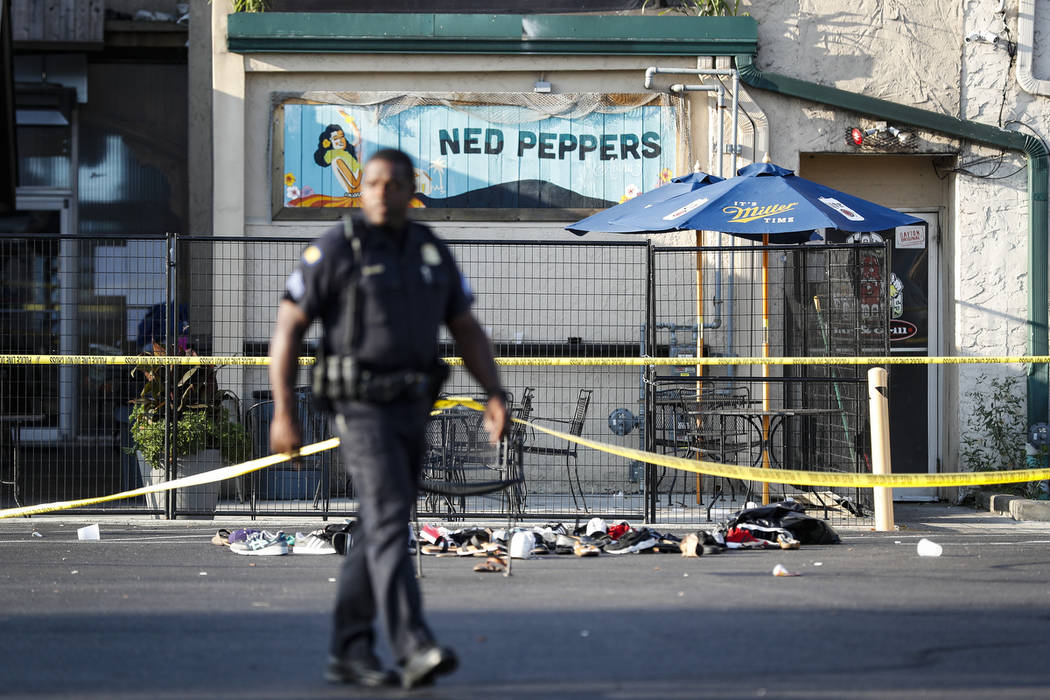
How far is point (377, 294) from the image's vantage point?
4.72 metres

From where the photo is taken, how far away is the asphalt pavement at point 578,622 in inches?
195

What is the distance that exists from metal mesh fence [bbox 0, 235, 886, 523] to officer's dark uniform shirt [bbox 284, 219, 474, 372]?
174 inches

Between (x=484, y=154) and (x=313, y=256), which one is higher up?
(x=484, y=154)

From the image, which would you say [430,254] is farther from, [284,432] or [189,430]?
[189,430]

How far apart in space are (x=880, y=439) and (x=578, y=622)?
429 cm

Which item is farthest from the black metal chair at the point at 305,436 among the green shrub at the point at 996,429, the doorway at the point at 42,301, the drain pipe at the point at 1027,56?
the drain pipe at the point at 1027,56

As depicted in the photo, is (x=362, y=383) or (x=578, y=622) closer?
(x=362, y=383)

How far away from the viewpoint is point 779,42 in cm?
1198

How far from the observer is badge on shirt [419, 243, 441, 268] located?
15.9 feet

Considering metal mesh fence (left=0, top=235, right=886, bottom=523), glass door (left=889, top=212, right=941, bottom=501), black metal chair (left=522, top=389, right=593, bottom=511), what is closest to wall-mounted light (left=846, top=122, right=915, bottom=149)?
glass door (left=889, top=212, right=941, bottom=501)

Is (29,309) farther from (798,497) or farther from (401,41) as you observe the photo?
(798,497)

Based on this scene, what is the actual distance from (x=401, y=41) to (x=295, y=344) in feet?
24.7

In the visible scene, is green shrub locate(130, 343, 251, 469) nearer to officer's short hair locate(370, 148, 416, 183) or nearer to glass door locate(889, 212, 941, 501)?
officer's short hair locate(370, 148, 416, 183)

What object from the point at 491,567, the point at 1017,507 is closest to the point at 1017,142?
the point at 1017,507
